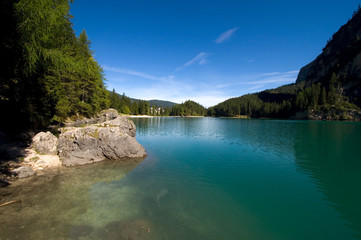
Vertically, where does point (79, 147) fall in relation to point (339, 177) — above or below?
above

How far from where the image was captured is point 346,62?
13500 cm

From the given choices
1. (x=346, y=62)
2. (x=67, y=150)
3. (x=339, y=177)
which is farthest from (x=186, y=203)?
(x=346, y=62)

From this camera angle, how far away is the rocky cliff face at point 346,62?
404 ft

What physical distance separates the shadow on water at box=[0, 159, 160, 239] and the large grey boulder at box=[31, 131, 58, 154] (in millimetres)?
3996

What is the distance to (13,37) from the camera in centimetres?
710

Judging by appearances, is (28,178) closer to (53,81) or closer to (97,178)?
(97,178)

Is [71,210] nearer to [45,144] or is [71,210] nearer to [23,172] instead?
[23,172]

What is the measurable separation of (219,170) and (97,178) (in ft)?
34.3

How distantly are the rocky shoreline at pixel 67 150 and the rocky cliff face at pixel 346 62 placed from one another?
170 meters

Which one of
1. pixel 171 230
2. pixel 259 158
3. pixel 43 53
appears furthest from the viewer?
pixel 259 158

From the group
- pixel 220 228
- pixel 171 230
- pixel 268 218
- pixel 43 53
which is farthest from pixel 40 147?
pixel 268 218

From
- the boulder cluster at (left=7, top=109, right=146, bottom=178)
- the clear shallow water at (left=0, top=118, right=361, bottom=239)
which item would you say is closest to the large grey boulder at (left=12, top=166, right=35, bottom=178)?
the boulder cluster at (left=7, top=109, right=146, bottom=178)

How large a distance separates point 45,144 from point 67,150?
2.25m

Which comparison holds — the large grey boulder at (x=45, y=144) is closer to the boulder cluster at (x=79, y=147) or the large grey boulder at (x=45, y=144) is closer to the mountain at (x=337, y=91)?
the boulder cluster at (x=79, y=147)
